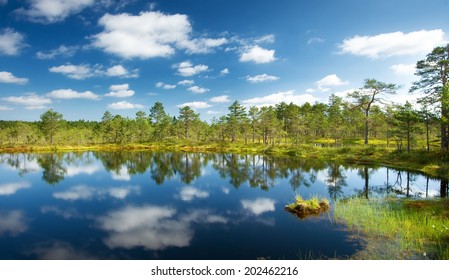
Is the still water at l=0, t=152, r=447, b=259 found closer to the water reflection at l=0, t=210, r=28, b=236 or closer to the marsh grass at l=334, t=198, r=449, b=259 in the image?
the water reflection at l=0, t=210, r=28, b=236

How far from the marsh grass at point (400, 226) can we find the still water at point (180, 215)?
985 mm

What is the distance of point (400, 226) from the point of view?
530 inches

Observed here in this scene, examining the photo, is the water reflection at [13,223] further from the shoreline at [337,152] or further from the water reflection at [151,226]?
the shoreline at [337,152]

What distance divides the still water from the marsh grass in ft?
3.23

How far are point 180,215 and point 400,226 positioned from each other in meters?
12.7

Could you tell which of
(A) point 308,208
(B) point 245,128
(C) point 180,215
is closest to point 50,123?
(B) point 245,128

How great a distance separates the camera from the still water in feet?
41.1

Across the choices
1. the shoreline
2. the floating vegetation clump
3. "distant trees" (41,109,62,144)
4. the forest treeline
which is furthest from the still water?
"distant trees" (41,109,62,144)

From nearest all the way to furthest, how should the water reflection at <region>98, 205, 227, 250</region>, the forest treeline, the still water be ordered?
the still water, the water reflection at <region>98, 205, 227, 250</region>, the forest treeline

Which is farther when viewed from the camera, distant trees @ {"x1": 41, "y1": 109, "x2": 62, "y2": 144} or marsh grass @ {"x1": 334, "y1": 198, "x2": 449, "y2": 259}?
distant trees @ {"x1": 41, "y1": 109, "x2": 62, "y2": 144}

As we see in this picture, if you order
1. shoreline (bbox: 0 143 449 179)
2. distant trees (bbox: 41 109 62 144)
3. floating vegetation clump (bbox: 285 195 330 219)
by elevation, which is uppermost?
distant trees (bbox: 41 109 62 144)

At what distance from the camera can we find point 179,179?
33031 millimetres
